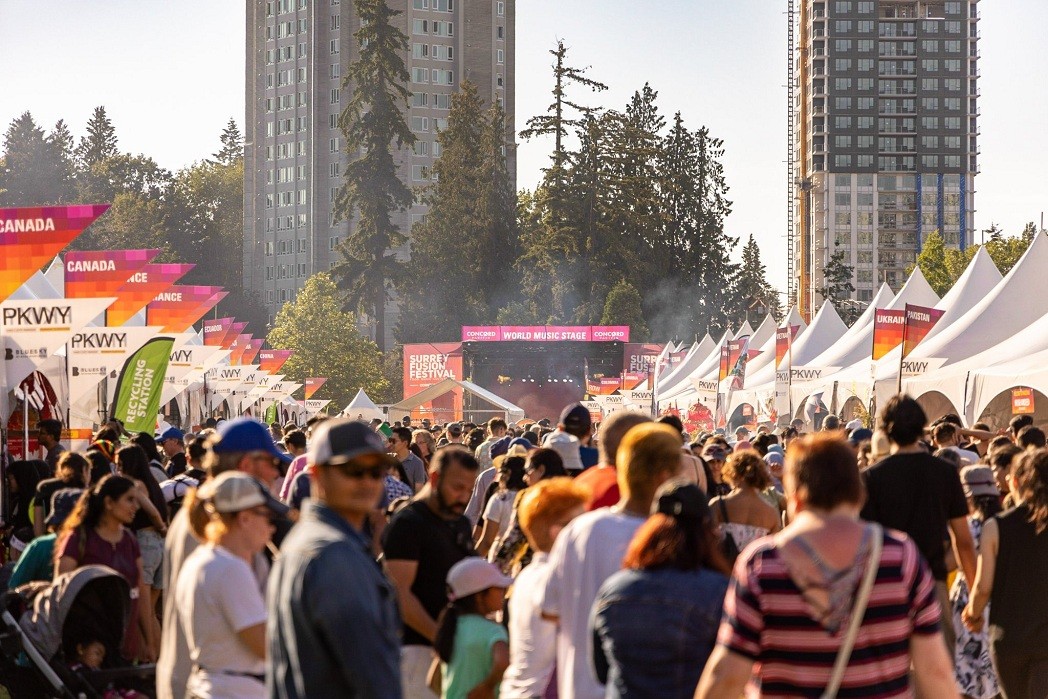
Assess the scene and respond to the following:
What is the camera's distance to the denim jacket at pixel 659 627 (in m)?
4.24

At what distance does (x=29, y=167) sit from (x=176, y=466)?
111773 millimetres

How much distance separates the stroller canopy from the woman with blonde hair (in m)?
2.35

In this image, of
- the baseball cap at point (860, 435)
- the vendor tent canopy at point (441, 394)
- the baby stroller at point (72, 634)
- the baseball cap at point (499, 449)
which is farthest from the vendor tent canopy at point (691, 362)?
the baby stroller at point (72, 634)

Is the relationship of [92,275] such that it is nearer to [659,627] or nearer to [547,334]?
[659,627]

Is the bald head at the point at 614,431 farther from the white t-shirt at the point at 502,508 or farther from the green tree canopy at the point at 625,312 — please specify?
the green tree canopy at the point at 625,312

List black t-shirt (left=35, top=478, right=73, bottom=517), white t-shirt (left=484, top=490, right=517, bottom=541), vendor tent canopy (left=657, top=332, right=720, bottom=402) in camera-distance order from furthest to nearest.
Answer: vendor tent canopy (left=657, top=332, right=720, bottom=402) < black t-shirt (left=35, top=478, right=73, bottom=517) < white t-shirt (left=484, top=490, right=517, bottom=541)

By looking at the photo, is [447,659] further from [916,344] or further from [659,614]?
[916,344]

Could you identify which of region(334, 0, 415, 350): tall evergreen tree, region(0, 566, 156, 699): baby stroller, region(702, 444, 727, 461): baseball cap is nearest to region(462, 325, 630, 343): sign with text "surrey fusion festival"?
region(334, 0, 415, 350): tall evergreen tree

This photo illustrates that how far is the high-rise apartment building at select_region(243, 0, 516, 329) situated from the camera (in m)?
129

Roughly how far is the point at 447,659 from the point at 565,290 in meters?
84.2

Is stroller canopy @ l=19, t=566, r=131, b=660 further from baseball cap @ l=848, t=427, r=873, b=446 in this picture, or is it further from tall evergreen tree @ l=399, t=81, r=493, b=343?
tall evergreen tree @ l=399, t=81, r=493, b=343

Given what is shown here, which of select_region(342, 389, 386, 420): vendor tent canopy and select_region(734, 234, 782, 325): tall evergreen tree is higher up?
select_region(734, 234, 782, 325): tall evergreen tree

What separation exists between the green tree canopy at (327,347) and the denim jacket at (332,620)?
8311cm

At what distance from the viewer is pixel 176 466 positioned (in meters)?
13.9
